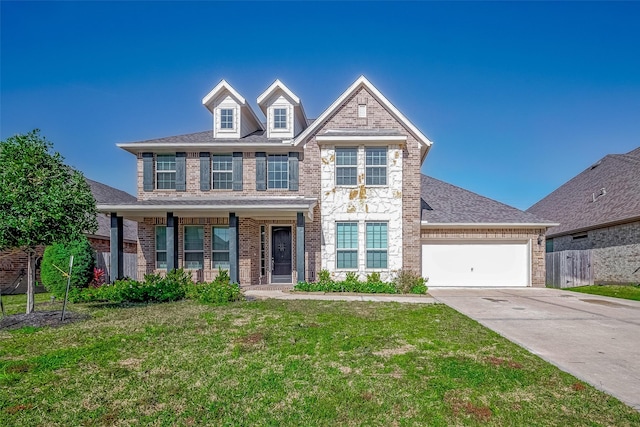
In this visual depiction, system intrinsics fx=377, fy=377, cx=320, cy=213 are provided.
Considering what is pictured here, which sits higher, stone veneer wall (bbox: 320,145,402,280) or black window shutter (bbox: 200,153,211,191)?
black window shutter (bbox: 200,153,211,191)

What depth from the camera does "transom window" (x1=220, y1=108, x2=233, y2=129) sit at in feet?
54.3

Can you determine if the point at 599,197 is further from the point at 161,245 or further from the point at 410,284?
the point at 161,245

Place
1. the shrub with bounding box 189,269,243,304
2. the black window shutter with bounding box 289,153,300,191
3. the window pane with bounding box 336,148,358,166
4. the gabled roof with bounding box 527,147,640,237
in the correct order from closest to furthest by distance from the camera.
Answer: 1. the shrub with bounding box 189,269,243,304
2. the window pane with bounding box 336,148,358,166
3. the black window shutter with bounding box 289,153,300,191
4. the gabled roof with bounding box 527,147,640,237

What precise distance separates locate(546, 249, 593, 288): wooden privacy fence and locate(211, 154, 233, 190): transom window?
16211 millimetres

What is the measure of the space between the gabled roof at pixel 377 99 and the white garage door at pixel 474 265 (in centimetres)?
478

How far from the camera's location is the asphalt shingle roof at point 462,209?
1639cm

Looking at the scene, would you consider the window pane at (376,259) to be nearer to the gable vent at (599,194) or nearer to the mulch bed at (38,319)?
the mulch bed at (38,319)

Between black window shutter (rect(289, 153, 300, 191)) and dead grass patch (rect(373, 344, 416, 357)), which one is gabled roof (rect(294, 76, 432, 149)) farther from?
dead grass patch (rect(373, 344, 416, 357))

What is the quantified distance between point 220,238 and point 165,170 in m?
3.67

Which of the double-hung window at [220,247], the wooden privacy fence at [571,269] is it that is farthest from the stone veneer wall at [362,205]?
the wooden privacy fence at [571,269]

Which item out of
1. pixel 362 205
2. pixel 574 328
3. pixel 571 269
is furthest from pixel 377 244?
pixel 571 269

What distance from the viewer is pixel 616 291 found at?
14.9m

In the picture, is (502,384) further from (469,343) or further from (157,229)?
(157,229)

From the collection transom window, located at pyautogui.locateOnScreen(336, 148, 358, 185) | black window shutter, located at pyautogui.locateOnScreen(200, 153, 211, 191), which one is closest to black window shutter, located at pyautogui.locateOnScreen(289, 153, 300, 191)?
transom window, located at pyautogui.locateOnScreen(336, 148, 358, 185)
